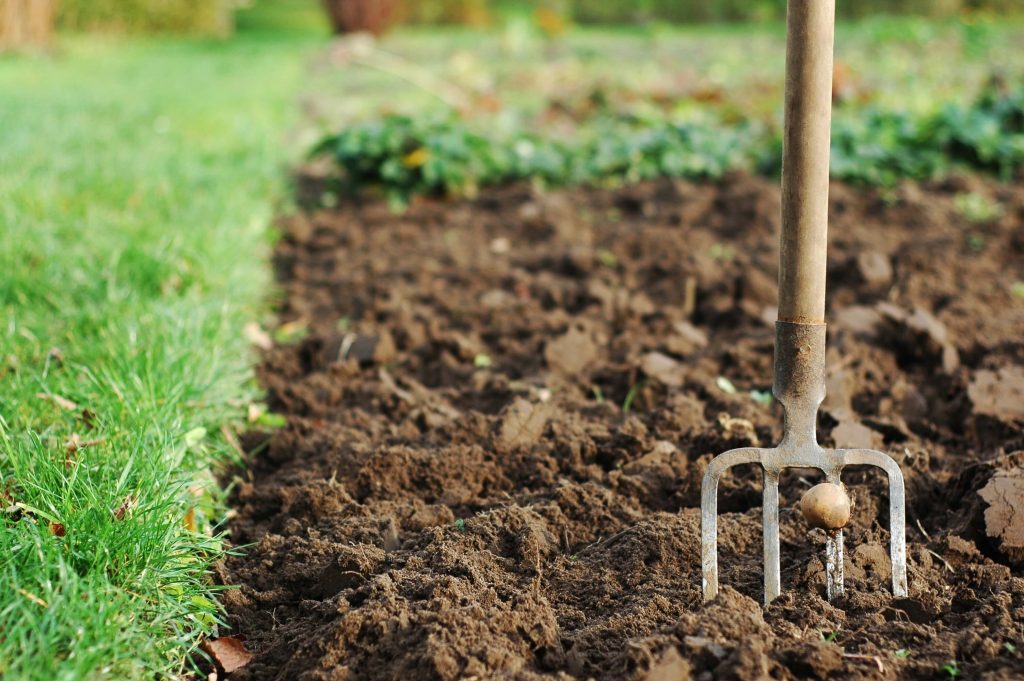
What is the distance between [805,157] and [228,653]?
139cm

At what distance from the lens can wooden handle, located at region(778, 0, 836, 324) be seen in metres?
1.83

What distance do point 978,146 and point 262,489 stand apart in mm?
4414

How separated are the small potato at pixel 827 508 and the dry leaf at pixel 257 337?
2.03 meters

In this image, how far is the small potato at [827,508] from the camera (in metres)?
1.82

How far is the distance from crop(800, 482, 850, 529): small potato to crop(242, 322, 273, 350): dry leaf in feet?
6.65

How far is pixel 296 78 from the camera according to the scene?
11219mm

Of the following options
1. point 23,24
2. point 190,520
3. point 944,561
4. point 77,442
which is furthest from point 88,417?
point 23,24

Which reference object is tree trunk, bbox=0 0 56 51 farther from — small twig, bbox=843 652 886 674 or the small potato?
small twig, bbox=843 652 886 674

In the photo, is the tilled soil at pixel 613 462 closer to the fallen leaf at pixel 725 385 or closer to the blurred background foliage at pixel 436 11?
the fallen leaf at pixel 725 385

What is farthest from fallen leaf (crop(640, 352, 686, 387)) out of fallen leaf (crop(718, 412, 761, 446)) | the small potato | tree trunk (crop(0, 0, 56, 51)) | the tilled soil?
tree trunk (crop(0, 0, 56, 51))

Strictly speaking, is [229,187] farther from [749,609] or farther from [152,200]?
[749,609]

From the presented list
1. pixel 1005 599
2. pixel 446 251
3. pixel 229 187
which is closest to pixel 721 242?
pixel 446 251

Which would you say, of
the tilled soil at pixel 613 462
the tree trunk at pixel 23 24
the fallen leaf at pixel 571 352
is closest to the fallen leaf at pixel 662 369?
the tilled soil at pixel 613 462

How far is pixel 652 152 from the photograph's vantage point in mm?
5523
